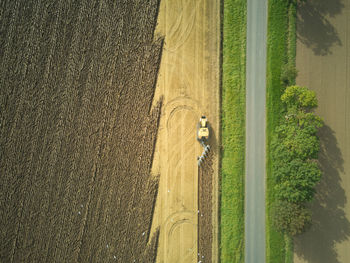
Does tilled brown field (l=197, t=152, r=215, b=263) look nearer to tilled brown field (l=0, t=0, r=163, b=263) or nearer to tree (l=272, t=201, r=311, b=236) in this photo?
tilled brown field (l=0, t=0, r=163, b=263)

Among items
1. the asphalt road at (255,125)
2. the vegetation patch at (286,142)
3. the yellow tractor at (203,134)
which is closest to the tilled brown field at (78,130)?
the yellow tractor at (203,134)

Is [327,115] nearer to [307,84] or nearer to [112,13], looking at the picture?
[307,84]

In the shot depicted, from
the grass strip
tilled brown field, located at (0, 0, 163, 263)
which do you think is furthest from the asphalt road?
tilled brown field, located at (0, 0, 163, 263)

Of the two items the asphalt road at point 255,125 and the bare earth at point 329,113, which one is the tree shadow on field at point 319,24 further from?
the asphalt road at point 255,125

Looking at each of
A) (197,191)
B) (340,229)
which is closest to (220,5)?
(197,191)

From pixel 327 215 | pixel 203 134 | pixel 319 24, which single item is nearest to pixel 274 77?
pixel 319 24

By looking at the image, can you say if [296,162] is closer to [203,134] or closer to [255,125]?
[255,125]

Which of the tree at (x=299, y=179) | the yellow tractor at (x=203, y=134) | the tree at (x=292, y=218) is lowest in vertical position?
the tree at (x=292, y=218)
